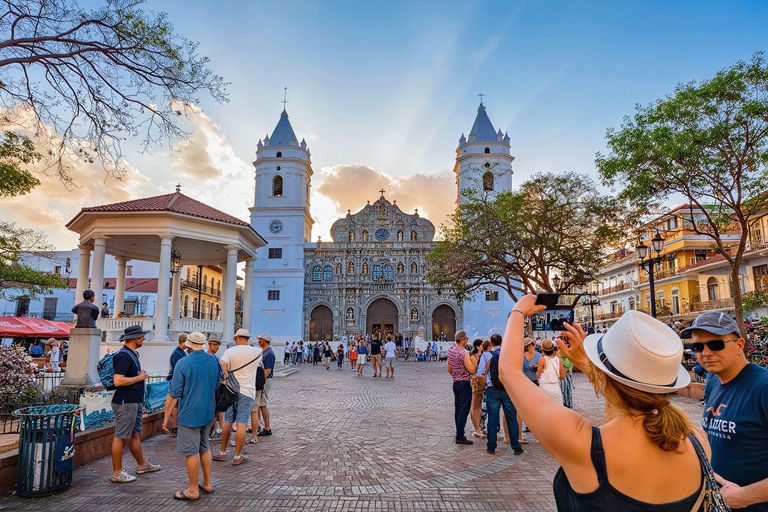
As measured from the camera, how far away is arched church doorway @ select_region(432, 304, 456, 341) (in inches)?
1788

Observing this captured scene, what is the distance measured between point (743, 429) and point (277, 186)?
46284 millimetres

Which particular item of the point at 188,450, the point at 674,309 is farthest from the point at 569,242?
the point at 188,450

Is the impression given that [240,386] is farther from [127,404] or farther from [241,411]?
[127,404]

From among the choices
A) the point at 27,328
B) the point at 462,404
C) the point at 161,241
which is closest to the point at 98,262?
the point at 161,241

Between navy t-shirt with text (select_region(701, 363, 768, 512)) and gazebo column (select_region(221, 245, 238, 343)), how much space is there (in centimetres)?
1768

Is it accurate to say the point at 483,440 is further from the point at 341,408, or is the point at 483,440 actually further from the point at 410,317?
the point at 410,317

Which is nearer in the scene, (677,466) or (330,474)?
(677,466)

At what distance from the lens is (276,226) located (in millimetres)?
45719

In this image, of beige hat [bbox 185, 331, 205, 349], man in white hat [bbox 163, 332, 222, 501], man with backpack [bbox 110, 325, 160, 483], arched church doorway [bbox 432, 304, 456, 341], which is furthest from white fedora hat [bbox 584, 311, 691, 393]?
arched church doorway [bbox 432, 304, 456, 341]

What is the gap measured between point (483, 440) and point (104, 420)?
235 inches

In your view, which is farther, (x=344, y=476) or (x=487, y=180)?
(x=487, y=180)

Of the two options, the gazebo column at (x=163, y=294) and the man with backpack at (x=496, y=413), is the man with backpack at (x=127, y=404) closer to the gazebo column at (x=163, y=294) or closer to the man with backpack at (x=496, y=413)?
the man with backpack at (x=496, y=413)

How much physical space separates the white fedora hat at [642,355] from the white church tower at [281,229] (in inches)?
1673

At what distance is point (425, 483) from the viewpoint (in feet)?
19.2
